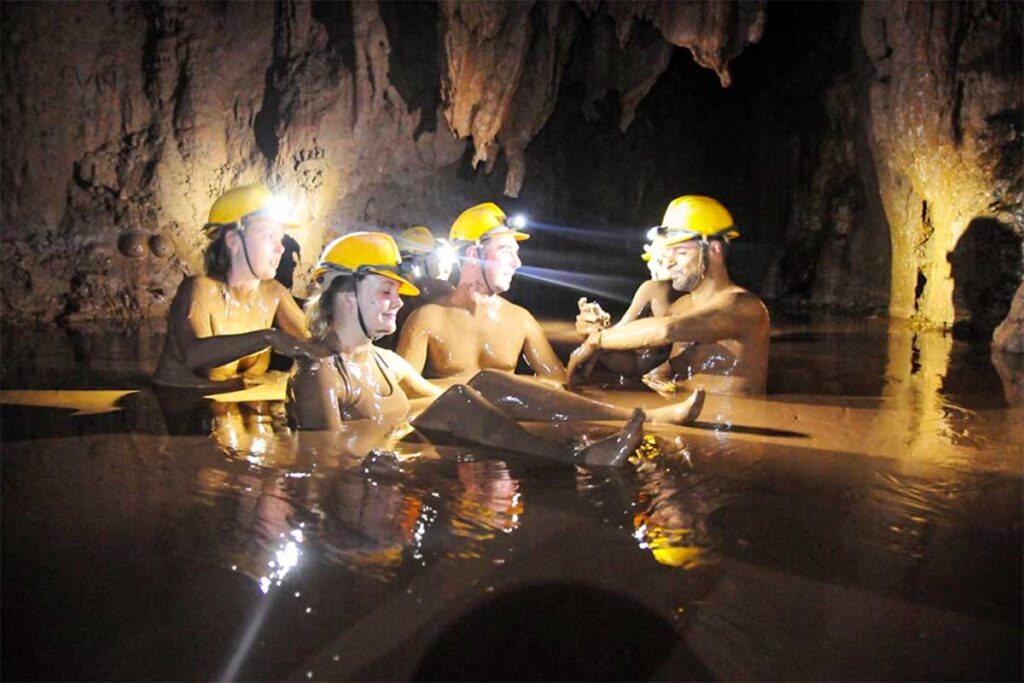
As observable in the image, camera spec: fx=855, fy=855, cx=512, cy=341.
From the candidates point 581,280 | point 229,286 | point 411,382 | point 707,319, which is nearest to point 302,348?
point 411,382

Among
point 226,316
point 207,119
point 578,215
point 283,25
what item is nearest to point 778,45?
point 578,215

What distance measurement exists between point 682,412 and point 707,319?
1.20m

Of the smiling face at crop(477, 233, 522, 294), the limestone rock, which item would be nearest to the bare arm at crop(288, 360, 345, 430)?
the smiling face at crop(477, 233, 522, 294)

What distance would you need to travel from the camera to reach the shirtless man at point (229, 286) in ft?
20.2

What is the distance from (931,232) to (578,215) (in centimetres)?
863

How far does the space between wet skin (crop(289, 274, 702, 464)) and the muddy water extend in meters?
0.17

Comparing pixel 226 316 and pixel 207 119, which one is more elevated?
pixel 207 119

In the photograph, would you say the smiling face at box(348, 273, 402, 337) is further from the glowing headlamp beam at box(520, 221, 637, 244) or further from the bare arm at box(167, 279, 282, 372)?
the glowing headlamp beam at box(520, 221, 637, 244)

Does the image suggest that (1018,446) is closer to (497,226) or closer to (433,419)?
(433,419)

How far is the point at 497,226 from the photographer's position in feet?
20.5

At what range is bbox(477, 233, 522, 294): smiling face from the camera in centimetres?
621

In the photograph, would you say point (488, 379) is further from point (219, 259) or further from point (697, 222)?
point (219, 259)

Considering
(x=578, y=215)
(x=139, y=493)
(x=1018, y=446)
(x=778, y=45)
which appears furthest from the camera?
(x=578, y=215)

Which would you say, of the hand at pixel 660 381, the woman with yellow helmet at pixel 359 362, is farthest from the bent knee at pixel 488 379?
the hand at pixel 660 381
